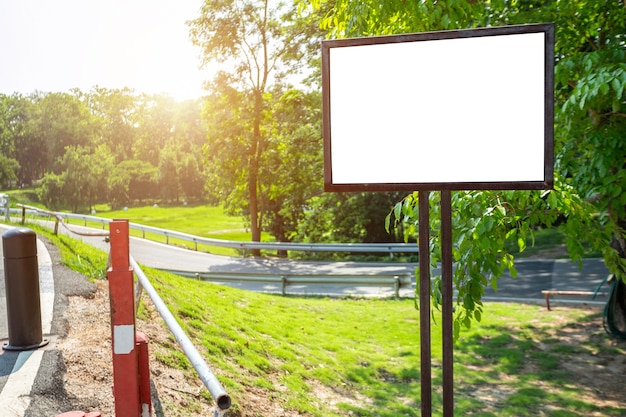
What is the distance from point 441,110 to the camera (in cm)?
288

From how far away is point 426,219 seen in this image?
3.13 metres

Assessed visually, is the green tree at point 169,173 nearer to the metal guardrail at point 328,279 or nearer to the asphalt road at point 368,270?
the asphalt road at point 368,270

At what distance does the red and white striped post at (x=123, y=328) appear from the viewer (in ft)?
11.4

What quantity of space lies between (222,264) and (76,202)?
38.1 ft

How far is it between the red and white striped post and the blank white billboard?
1277 mm

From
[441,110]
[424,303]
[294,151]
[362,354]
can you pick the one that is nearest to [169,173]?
[294,151]

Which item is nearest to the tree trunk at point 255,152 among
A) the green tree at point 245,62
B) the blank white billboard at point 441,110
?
the green tree at point 245,62

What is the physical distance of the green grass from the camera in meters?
6.95

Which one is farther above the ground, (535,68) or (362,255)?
(535,68)

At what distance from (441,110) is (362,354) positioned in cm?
686

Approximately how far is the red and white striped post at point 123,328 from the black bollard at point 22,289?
183 centimetres

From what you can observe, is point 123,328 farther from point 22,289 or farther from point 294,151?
point 294,151

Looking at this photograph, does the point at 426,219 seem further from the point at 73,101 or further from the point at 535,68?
the point at 73,101

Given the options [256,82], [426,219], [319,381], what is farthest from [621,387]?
[256,82]
